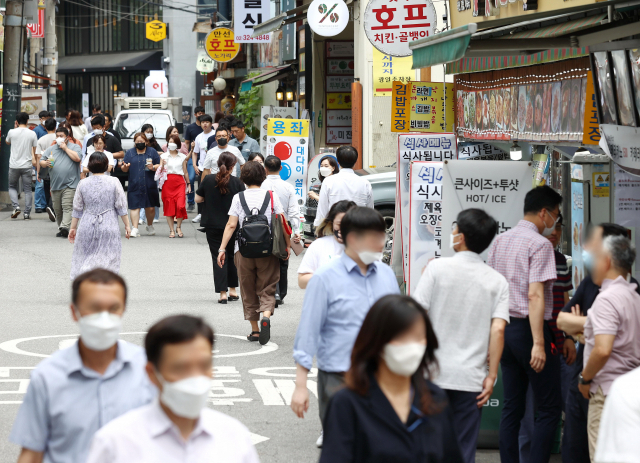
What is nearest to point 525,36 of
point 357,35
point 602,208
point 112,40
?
point 602,208

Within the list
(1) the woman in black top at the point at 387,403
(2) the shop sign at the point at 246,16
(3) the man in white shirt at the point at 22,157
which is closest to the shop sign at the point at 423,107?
(1) the woman in black top at the point at 387,403

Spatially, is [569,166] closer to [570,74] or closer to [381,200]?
[570,74]

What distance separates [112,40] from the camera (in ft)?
222

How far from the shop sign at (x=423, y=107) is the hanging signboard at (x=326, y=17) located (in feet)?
23.9

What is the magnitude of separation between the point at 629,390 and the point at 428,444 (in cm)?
62

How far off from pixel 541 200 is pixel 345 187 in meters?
5.28

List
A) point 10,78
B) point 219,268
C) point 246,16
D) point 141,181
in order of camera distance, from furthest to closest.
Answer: point 246,16 < point 10,78 < point 141,181 < point 219,268

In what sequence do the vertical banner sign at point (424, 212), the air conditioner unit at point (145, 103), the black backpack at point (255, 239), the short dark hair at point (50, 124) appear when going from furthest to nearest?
the air conditioner unit at point (145, 103) → the short dark hair at point (50, 124) → the black backpack at point (255, 239) → the vertical banner sign at point (424, 212)

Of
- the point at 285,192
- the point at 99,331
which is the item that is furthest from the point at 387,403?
the point at 285,192

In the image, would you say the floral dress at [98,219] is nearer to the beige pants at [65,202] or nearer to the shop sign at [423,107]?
the shop sign at [423,107]

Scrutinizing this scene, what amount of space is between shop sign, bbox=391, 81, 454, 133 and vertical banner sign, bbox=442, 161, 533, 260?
2970 millimetres

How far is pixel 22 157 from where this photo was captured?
20.2 m

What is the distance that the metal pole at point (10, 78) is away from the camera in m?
22.5

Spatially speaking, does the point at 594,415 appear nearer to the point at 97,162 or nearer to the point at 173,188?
the point at 97,162
